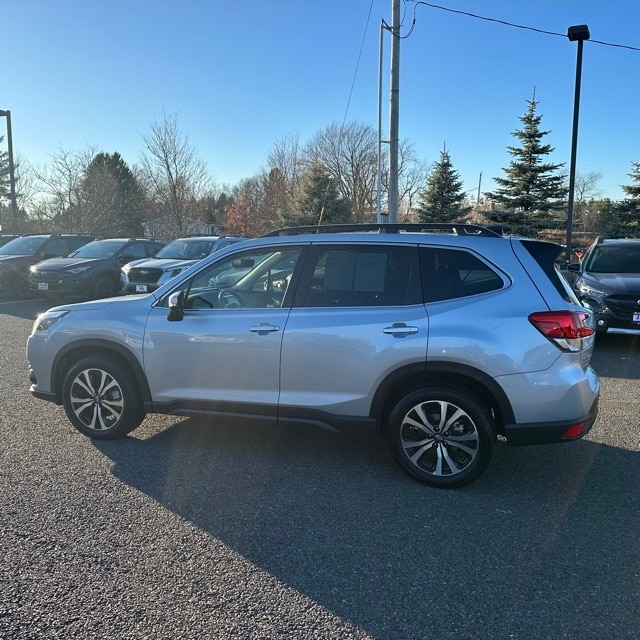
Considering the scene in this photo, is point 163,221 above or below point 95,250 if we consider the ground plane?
above

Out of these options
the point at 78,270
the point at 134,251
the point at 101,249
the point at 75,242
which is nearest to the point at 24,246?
the point at 75,242

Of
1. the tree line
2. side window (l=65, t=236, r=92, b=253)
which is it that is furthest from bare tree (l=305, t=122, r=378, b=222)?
side window (l=65, t=236, r=92, b=253)

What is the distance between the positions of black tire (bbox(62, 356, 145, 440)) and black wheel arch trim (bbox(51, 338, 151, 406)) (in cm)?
8

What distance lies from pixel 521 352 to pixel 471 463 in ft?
2.82

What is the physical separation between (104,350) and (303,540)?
7.97 ft

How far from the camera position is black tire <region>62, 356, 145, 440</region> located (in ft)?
14.4

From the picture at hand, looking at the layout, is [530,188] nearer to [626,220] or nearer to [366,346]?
[626,220]

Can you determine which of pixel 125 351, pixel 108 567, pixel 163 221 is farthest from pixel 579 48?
pixel 163 221

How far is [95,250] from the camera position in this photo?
13.8 metres

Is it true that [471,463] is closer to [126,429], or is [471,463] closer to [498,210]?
[126,429]

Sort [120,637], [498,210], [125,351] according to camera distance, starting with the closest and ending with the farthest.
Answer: [120,637], [125,351], [498,210]

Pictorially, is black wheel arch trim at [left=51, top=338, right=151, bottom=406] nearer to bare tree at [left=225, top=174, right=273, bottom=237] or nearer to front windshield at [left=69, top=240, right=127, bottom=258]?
front windshield at [left=69, top=240, right=127, bottom=258]

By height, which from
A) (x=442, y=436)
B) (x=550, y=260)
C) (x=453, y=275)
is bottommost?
(x=442, y=436)

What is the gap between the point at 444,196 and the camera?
3216 cm
